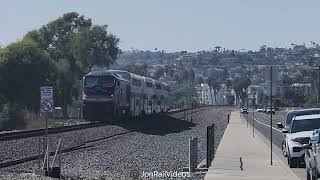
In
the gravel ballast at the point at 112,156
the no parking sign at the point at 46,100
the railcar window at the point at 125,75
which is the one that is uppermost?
the railcar window at the point at 125,75

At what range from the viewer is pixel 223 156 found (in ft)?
97.6

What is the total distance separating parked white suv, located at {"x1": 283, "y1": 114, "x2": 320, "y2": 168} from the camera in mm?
25234

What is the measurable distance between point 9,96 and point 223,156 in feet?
201

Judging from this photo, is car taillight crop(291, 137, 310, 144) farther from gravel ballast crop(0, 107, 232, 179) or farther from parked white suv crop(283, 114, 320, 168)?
gravel ballast crop(0, 107, 232, 179)

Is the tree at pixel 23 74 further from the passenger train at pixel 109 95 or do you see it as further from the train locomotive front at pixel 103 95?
the train locomotive front at pixel 103 95

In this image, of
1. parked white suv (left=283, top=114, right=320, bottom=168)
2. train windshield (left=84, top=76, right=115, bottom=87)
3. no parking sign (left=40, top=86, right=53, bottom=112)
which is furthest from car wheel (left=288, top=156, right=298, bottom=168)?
train windshield (left=84, top=76, right=115, bottom=87)

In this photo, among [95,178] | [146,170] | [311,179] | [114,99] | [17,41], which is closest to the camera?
[311,179]

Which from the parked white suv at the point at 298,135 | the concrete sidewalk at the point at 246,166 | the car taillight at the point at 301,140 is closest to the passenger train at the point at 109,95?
the concrete sidewalk at the point at 246,166

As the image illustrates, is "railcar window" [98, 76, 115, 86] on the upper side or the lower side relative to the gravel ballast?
upper

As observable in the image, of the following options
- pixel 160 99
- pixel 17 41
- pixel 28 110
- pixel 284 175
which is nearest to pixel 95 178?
pixel 284 175

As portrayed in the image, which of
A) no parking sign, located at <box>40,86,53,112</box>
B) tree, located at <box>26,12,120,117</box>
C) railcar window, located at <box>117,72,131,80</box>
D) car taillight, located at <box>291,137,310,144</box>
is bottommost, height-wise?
car taillight, located at <box>291,137,310,144</box>

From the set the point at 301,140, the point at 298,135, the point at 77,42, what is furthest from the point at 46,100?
the point at 77,42

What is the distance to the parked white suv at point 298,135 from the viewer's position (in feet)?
82.8

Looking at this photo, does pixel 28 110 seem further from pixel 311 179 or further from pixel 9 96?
pixel 311 179
